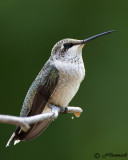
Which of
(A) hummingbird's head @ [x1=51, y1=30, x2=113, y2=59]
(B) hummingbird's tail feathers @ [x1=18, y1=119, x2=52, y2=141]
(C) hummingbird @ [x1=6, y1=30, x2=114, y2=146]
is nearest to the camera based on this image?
(B) hummingbird's tail feathers @ [x1=18, y1=119, x2=52, y2=141]

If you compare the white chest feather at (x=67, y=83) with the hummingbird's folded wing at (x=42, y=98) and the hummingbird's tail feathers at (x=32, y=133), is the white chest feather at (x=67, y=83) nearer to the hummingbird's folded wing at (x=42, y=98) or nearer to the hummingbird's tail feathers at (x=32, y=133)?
the hummingbird's folded wing at (x=42, y=98)

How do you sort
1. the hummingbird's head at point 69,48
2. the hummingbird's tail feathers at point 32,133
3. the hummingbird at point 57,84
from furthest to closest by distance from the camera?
the hummingbird's head at point 69,48 < the hummingbird at point 57,84 < the hummingbird's tail feathers at point 32,133

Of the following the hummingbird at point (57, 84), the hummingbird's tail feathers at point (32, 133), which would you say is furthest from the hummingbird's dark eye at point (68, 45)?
the hummingbird's tail feathers at point (32, 133)

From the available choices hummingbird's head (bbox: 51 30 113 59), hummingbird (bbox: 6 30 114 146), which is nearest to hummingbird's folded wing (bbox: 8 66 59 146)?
hummingbird (bbox: 6 30 114 146)

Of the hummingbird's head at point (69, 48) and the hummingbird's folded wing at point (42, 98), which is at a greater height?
the hummingbird's head at point (69, 48)

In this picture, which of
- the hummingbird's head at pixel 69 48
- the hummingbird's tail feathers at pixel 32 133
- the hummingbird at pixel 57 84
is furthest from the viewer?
the hummingbird's head at pixel 69 48

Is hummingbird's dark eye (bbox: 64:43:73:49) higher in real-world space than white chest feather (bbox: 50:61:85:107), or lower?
higher

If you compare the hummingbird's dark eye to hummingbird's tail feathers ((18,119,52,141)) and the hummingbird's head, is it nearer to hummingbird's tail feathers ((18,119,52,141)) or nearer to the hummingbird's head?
the hummingbird's head
